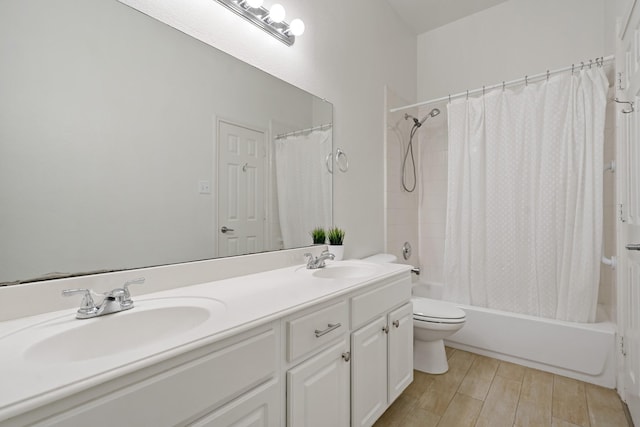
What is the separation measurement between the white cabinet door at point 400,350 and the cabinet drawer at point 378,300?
6cm

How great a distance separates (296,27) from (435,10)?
1.81 meters

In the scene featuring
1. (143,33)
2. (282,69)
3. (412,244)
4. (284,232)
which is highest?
(282,69)

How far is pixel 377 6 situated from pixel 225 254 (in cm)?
236

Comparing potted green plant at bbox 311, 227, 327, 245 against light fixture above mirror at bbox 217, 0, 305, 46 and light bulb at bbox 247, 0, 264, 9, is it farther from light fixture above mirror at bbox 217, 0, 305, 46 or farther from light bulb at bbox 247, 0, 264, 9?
light bulb at bbox 247, 0, 264, 9

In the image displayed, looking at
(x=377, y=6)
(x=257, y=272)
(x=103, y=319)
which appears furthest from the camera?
(x=377, y=6)

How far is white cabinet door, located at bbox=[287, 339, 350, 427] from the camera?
3.18ft

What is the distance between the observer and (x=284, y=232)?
169 centimetres

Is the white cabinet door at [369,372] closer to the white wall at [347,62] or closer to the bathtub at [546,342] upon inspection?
the white wall at [347,62]

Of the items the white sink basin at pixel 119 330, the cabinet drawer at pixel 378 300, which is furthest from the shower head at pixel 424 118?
the white sink basin at pixel 119 330

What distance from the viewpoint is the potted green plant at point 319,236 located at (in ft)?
6.18

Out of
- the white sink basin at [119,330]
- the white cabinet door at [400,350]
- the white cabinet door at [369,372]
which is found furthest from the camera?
the white cabinet door at [400,350]

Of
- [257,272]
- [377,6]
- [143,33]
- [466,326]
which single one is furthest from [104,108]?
[466,326]

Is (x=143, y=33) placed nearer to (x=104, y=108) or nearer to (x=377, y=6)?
(x=104, y=108)

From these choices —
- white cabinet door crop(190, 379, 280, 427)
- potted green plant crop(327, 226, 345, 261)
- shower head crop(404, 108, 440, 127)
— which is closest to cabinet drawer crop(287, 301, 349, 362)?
white cabinet door crop(190, 379, 280, 427)
